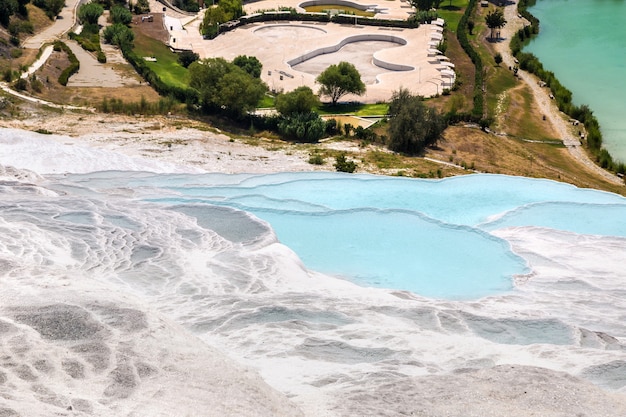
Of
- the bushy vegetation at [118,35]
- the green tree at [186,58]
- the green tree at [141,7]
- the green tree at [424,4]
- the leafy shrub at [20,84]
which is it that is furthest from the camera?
the green tree at [424,4]

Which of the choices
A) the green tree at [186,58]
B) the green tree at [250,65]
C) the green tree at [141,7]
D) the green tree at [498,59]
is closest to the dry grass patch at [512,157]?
the green tree at [250,65]

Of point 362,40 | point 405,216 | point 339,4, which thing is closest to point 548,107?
point 362,40

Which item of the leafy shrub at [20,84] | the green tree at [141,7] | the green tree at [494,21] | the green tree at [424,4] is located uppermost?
the green tree at [424,4]

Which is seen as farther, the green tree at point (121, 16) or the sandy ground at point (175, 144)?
the green tree at point (121, 16)

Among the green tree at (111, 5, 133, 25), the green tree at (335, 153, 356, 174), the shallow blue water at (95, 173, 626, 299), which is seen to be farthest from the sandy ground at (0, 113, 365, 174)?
the green tree at (111, 5, 133, 25)

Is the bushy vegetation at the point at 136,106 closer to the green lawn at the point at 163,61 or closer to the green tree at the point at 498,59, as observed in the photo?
the green lawn at the point at 163,61
